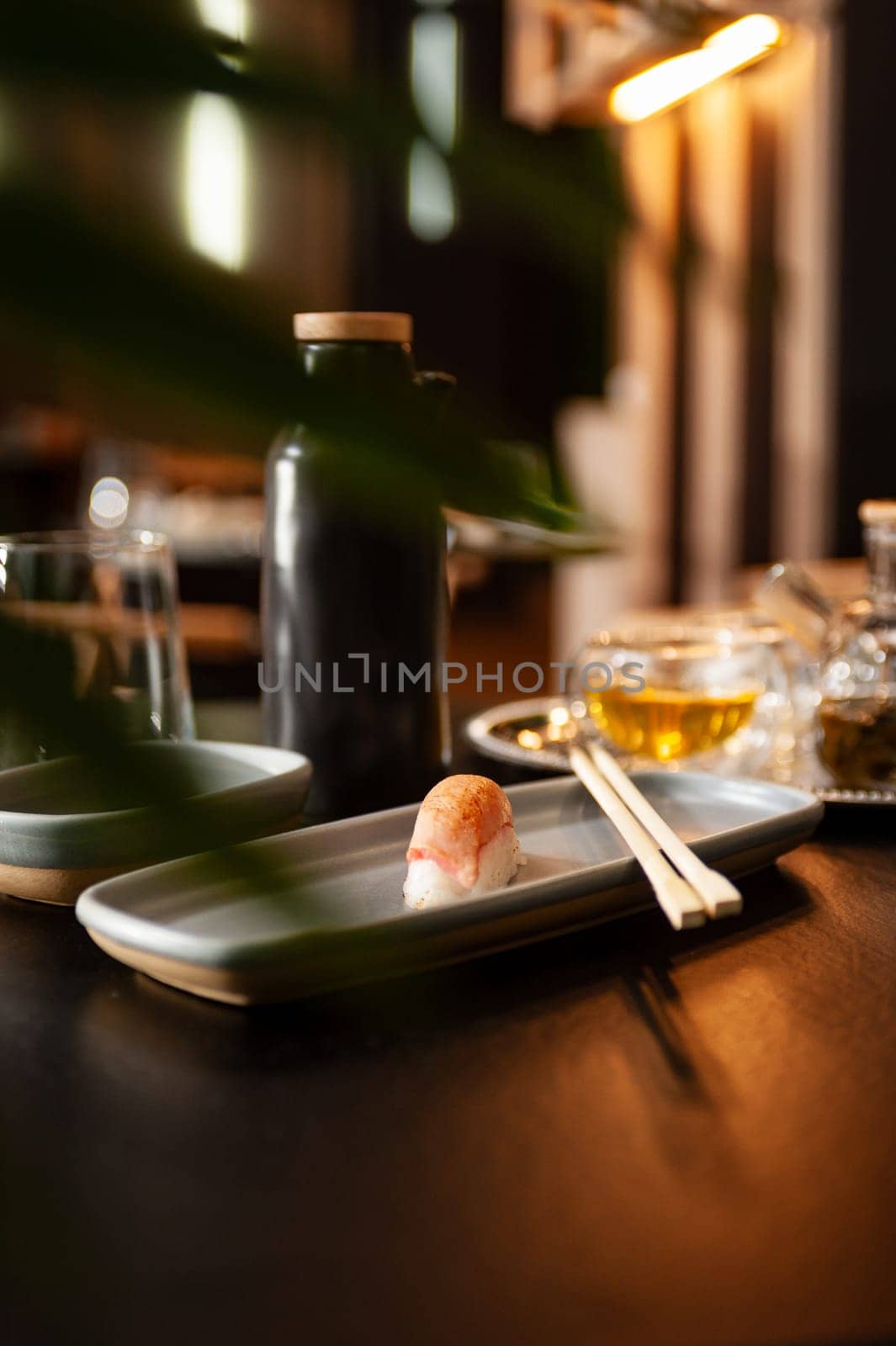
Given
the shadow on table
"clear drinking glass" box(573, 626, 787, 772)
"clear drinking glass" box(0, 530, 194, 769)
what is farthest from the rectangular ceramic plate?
"clear drinking glass" box(573, 626, 787, 772)

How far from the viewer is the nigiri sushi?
562mm

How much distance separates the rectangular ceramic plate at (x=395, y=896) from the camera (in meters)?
0.48

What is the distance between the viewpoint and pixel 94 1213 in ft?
1.19

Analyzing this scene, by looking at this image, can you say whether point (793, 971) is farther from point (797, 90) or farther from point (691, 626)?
point (797, 90)

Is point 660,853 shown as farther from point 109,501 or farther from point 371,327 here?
point 109,501

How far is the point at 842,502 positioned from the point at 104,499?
2.32 meters

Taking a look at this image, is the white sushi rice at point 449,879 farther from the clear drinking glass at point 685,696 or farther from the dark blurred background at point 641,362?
the dark blurred background at point 641,362

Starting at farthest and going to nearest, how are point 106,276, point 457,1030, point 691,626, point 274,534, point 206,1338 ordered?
point 691,626, point 274,534, point 457,1030, point 206,1338, point 106,276

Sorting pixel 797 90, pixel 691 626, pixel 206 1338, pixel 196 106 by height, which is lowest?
pixel 206 1338

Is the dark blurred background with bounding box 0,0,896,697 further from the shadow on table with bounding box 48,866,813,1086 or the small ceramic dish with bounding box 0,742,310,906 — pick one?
the shadow on table with bounding box 48,866,813,1086

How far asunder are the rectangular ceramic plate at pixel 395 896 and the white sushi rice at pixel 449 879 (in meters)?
0.01

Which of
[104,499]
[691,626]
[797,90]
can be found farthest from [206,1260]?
[104,499]

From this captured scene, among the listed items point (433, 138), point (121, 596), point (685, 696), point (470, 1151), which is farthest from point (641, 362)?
point (433, 138)

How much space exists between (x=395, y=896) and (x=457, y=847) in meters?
0.06
